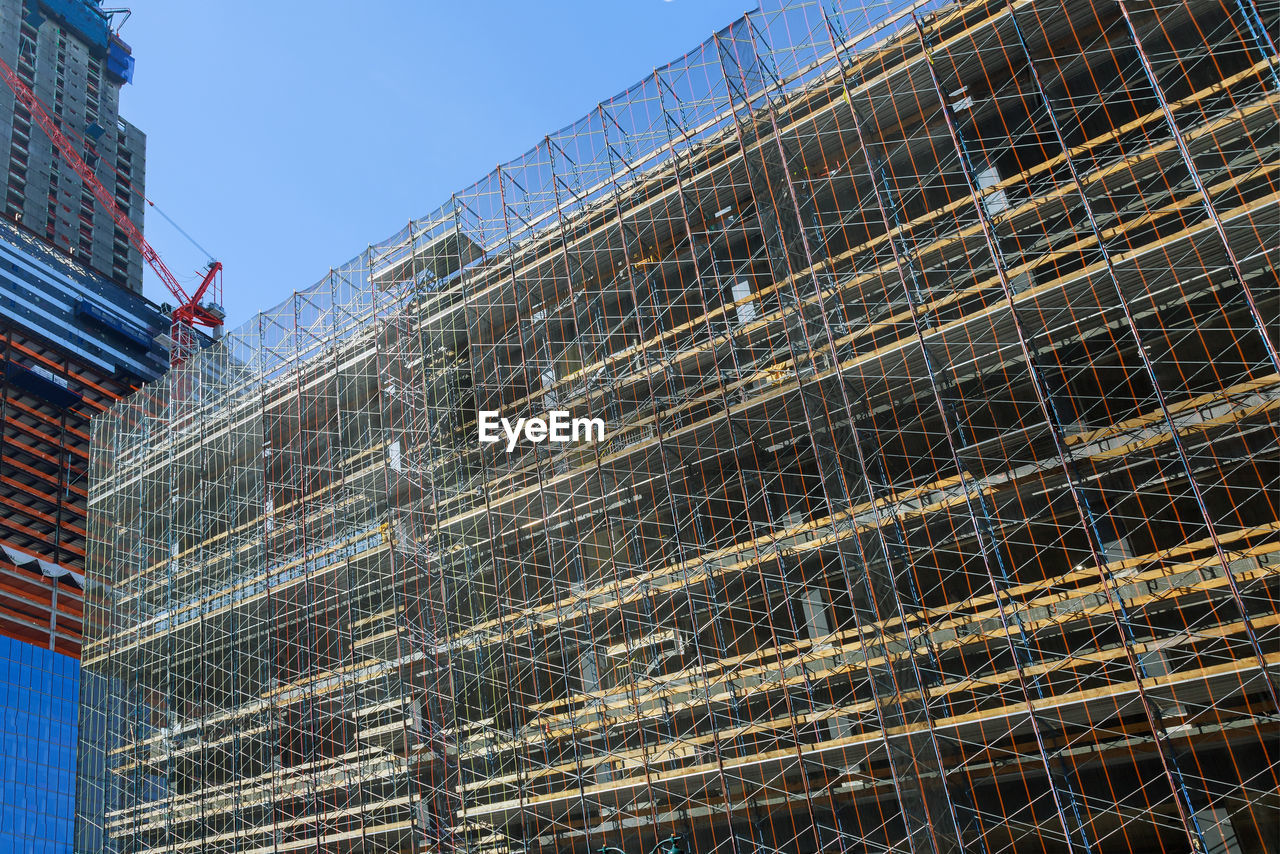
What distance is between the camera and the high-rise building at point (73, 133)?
69.1 m

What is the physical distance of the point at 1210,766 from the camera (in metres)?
16.0

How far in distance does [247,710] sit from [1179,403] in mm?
23626

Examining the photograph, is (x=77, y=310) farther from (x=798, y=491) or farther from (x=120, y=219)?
(x=798, y=491)

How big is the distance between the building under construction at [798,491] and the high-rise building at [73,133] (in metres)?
47.1

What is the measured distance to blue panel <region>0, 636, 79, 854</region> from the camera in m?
37.1

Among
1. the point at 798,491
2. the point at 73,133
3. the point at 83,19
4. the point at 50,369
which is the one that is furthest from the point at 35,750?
the point at 83,19

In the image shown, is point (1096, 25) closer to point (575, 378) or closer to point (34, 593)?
point (575, 378)

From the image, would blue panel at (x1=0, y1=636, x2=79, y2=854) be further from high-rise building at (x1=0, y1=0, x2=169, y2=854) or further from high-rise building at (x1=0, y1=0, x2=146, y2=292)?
high-rise building at (x1=0, y1=0, x2=146, y2=292)

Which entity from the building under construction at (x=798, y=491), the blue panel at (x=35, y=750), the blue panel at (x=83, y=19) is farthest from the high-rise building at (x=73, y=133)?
the building under construction at (x=798, y=491)

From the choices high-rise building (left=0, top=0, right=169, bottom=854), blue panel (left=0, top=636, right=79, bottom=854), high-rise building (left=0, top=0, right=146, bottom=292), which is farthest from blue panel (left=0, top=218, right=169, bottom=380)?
blue panel (left=0, top=636, right=79, bottom=854)

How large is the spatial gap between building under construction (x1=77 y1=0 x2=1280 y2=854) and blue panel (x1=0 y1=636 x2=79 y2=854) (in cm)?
867

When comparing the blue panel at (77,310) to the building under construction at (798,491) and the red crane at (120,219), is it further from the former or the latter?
the building under construction at (798,491)

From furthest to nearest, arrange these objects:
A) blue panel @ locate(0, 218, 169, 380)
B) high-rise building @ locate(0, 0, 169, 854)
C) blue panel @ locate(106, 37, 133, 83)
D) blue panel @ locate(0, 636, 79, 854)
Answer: blue panel @ locate(106, 37, 133, 83) → blue panel @ locate(0, 218, 169, 380) → high-rise building @ locate(0, 0, 169, 854) → blue panel @ locate(0, 636, 79, 854)

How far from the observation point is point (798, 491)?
21688mm
